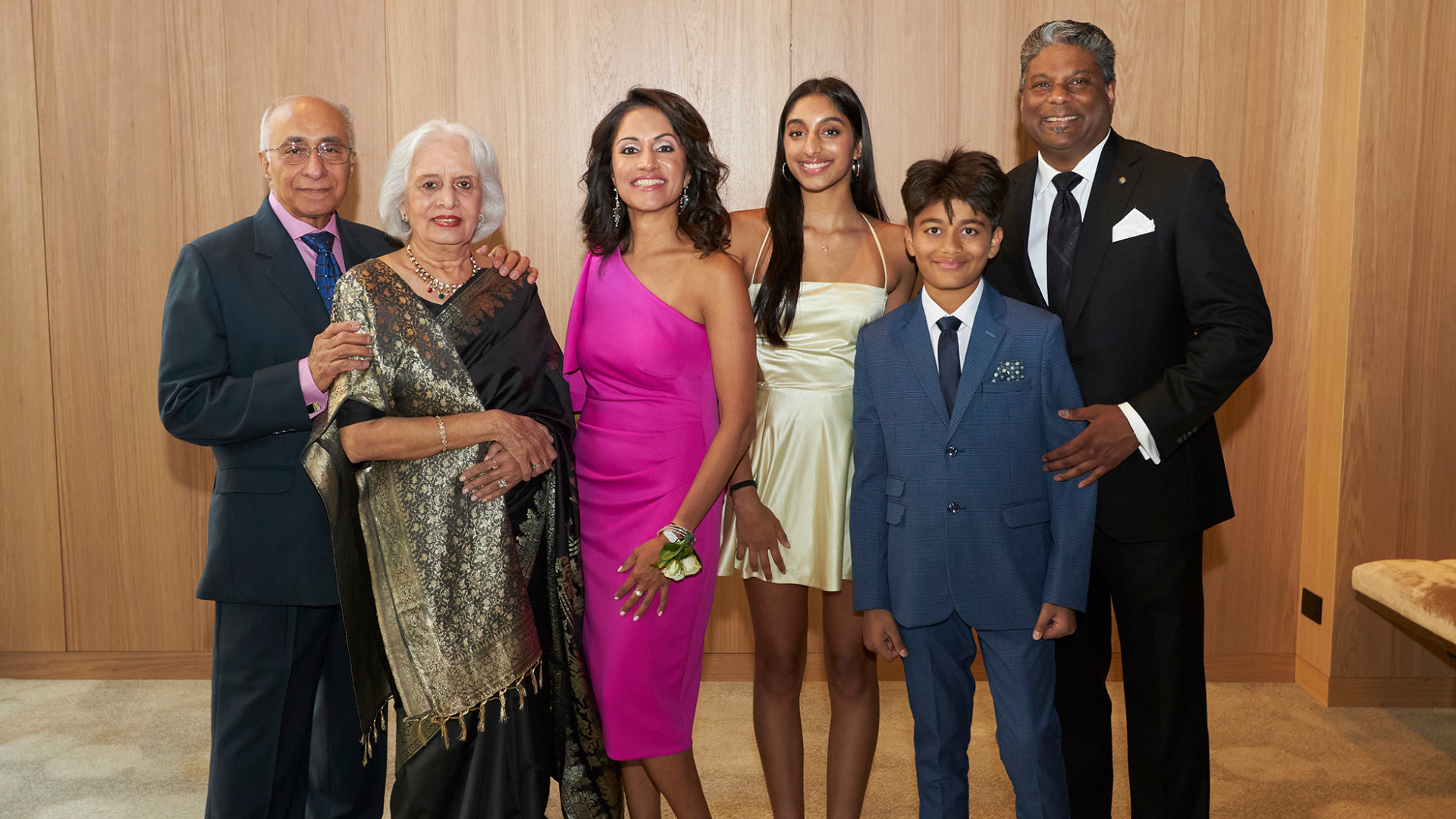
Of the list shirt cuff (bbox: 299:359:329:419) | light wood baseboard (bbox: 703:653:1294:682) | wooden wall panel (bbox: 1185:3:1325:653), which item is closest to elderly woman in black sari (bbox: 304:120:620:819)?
shirt cuff (bbox: 299:359:329:419)

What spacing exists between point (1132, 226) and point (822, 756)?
201 centimetres

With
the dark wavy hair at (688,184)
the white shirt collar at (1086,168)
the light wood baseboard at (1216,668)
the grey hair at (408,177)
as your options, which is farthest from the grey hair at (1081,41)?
the light wood baseboard at (1216,668)

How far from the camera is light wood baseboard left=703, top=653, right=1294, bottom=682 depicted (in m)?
3.97

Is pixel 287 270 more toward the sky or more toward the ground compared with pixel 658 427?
more toward the sky

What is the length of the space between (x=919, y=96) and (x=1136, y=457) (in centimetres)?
202

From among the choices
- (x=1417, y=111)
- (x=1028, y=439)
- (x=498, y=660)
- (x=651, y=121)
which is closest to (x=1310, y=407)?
(x=1417, y=111)

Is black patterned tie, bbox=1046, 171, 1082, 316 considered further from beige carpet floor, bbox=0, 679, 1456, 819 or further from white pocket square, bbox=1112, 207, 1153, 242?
beige carpet floor, bbox=0, 679, 1456, 819

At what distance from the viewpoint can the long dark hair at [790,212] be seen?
242 centimetres

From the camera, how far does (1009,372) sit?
83.0 inches

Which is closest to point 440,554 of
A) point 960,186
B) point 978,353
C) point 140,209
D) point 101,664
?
point 978,353

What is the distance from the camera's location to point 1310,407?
3.85 meters

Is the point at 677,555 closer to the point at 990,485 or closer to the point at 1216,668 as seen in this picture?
the point at 990,485

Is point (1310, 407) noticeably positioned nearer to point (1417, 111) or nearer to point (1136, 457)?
point (1417, 111)

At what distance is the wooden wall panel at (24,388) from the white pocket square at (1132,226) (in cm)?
395
